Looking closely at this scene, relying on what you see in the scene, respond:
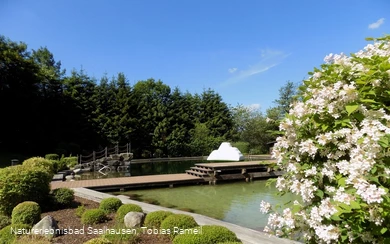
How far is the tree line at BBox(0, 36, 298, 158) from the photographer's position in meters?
25.2

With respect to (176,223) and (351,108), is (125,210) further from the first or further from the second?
(351,108)

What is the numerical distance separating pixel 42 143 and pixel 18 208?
2292 centimetres

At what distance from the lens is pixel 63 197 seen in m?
6.95

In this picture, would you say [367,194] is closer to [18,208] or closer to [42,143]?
[18,208]

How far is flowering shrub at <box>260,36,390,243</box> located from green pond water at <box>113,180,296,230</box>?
4406mm

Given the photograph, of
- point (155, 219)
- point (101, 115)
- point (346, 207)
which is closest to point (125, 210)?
point (155, 219)

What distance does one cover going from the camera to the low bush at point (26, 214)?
5.29 meters

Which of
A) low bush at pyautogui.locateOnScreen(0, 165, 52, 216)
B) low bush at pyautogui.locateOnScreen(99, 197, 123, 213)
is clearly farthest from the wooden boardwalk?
low bush at pyautogui.locateOnScreen(99, 197, 123, 213)

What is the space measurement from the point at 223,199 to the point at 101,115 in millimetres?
21044

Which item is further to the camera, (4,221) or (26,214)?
(4,221)

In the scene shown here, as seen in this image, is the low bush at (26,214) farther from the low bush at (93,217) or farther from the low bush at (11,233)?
the low bush at (93,217)

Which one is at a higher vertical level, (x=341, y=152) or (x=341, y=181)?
(x=341, y=152)

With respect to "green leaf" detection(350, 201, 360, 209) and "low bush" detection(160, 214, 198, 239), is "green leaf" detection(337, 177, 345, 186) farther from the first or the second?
"low bush" detection(160, 214, 198, 239)

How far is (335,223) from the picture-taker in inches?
73.0
